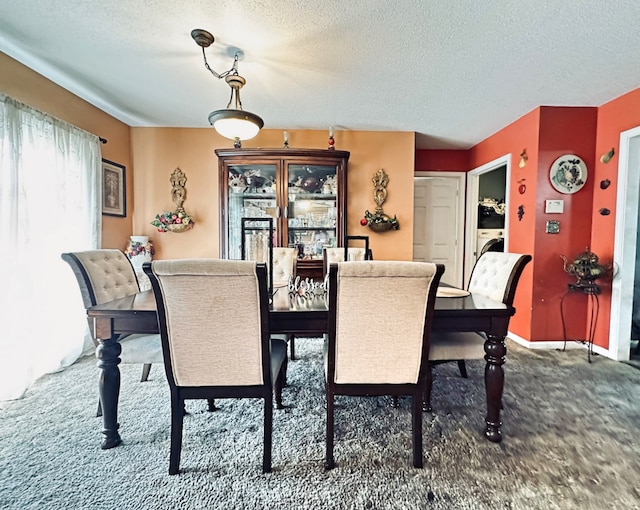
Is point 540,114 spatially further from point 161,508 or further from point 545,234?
point 161,508

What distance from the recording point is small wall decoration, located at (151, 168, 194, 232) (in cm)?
359

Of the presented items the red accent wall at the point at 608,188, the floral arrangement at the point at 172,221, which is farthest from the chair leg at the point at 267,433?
the red accent wall at the point at 608,188

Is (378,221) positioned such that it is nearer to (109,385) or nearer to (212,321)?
(212,321)

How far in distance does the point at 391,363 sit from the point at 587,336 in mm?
2876

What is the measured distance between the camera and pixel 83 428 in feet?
5.65

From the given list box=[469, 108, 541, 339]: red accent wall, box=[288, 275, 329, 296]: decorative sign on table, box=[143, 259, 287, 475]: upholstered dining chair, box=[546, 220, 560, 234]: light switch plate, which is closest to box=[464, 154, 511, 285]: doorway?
box=[469, 108, 541, 339]: red accent wall

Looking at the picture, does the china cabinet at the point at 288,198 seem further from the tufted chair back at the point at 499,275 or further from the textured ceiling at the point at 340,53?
the tufted chair back at the point at 499,275

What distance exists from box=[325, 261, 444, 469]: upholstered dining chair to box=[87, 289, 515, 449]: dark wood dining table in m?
0.18

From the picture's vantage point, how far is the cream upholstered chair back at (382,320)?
4.10 ft

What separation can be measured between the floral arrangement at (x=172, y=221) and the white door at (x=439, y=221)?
3.17 metres

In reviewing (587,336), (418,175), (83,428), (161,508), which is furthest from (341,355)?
(418,175)

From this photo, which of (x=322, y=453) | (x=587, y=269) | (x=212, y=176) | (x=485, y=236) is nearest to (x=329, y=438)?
(x=322, y=453)

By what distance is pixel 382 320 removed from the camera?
1.32 m

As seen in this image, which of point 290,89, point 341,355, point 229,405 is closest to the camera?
point 341,355
